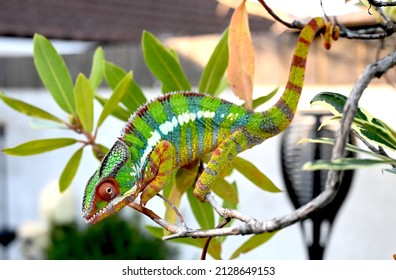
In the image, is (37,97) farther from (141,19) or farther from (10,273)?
(10,273)

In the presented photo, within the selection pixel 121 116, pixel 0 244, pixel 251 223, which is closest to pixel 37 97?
pixel 0 244

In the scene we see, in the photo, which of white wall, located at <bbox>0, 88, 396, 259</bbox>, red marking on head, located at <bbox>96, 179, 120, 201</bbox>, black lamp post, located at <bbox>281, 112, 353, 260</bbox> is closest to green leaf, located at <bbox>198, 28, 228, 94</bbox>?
red marking on head, located at <bbox>96, 179, 120, 201</bbox>

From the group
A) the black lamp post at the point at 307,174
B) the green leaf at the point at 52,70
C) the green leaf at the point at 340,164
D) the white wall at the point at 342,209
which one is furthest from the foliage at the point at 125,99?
the white wall at the point at 342,209

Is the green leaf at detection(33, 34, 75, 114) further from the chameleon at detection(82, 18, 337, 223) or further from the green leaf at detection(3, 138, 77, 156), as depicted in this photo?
the chameleon at detection(82, 18, 337, 223)

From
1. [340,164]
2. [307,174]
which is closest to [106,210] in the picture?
[340,164]

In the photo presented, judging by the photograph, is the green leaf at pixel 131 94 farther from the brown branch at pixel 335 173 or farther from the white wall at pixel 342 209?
the white wall at pixel 342 209

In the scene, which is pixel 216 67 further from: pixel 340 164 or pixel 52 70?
pixel 340 164

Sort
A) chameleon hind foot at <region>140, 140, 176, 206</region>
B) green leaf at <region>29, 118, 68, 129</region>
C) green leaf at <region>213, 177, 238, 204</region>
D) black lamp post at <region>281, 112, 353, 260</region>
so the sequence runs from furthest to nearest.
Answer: black lamp post at <region>281, 112, 353, 260</region>, green leaf at <region>29, 118, 68, 129</region>, green leaf at <region>213, 177, 238, 204</region>, chameleon hind foot at <region>140, 140, 176, 206</region>
